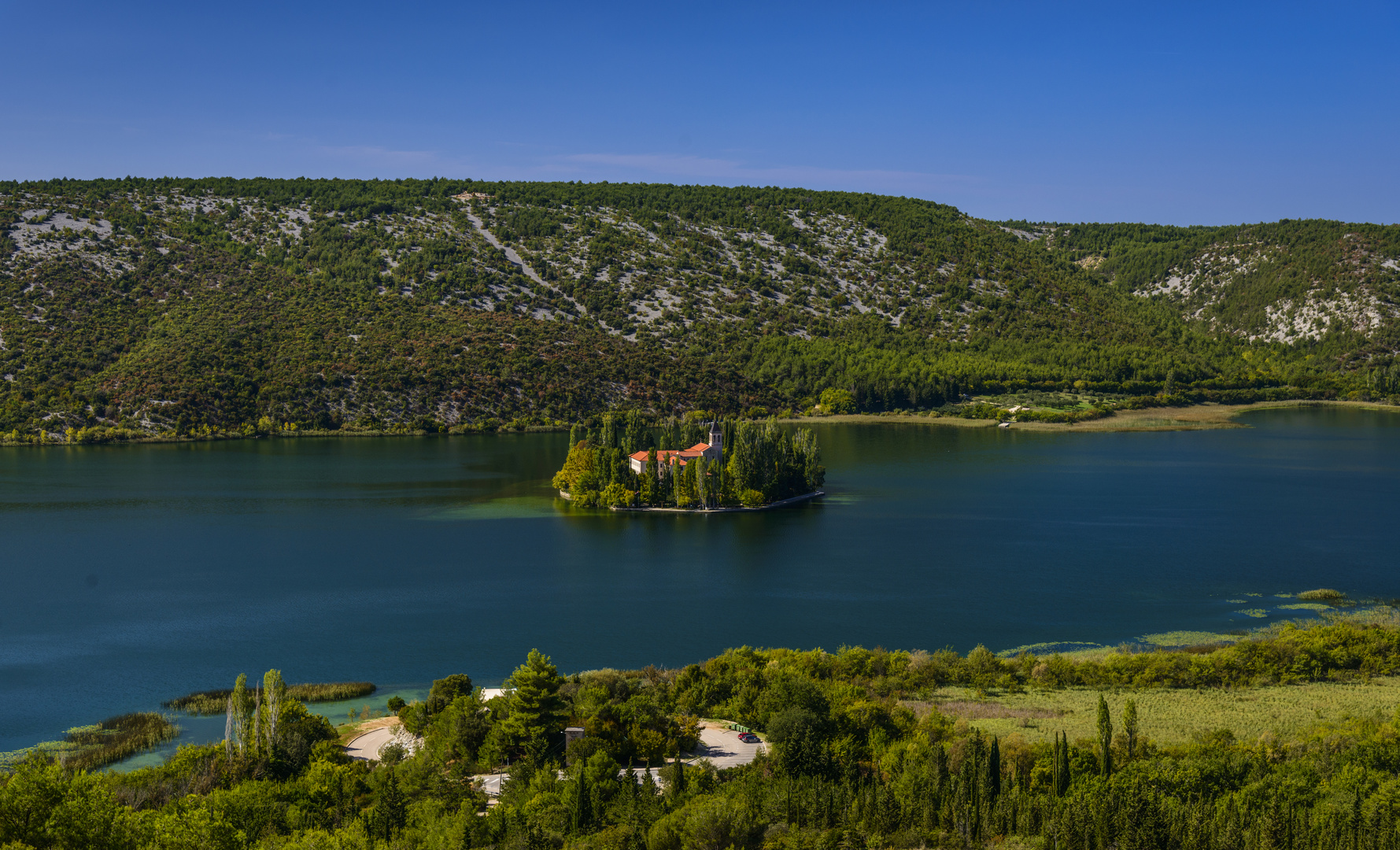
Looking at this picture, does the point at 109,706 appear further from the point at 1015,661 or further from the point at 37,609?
the point at 1015,661

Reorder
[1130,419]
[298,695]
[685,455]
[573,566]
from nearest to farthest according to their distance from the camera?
[298,695]
[573,566]
[685,455]
[1130,419]

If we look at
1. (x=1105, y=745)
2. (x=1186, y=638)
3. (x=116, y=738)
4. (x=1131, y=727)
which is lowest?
(x=116, y=738)

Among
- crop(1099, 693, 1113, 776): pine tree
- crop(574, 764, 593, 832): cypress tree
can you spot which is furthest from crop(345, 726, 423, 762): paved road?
crop(1099, 693, 1113, 776): pine tree

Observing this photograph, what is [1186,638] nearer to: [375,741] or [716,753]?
[716,753]

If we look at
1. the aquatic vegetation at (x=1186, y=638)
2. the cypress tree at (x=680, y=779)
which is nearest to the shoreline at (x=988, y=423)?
the aquatic vegetation at (x=1186, y=638)

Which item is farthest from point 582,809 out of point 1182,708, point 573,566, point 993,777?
point 573,566

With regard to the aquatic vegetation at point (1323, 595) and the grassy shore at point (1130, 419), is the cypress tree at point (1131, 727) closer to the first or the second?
the aquatic vegetation at point (1323, 595)

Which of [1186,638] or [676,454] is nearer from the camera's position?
[1186,638]
